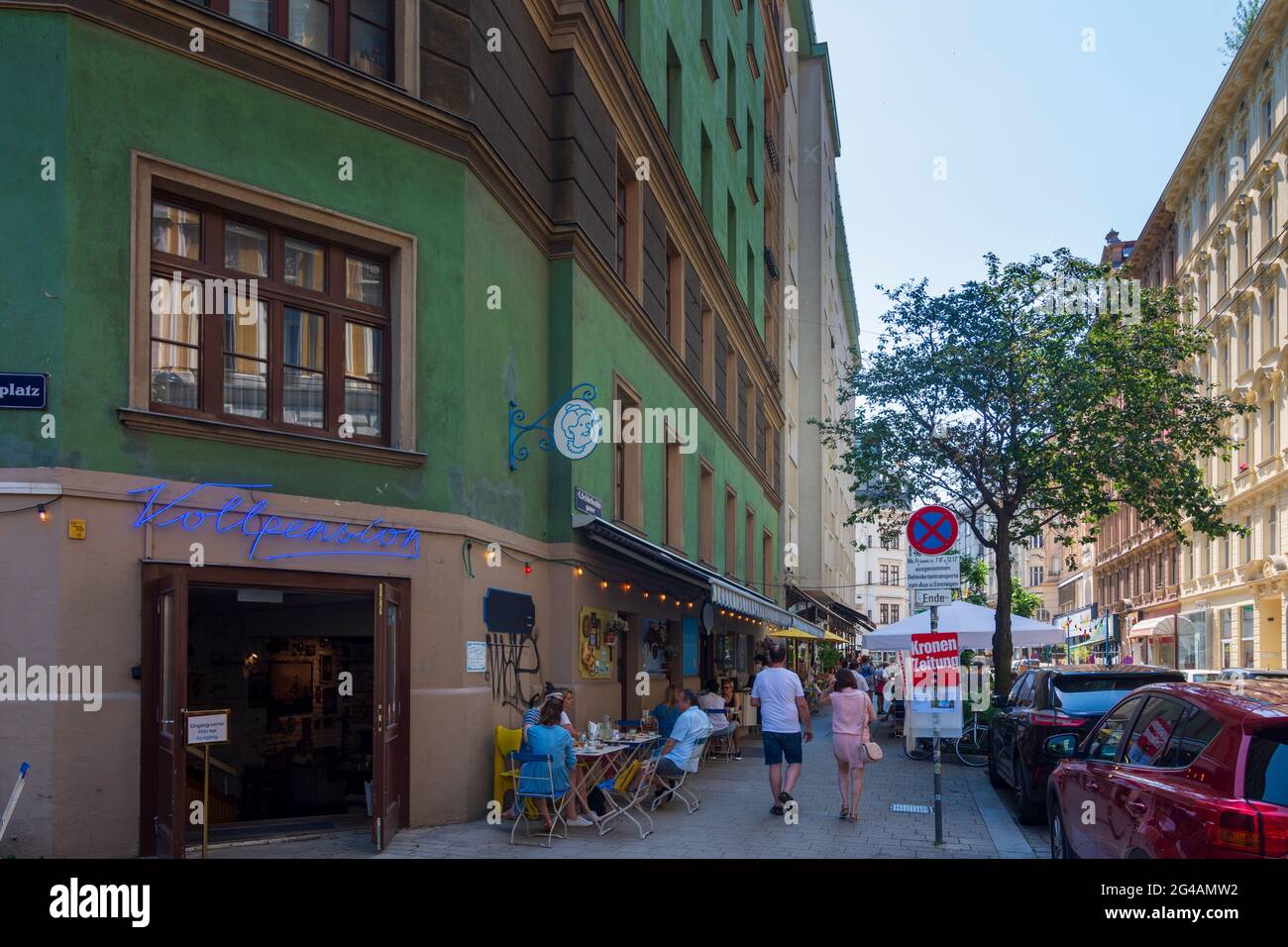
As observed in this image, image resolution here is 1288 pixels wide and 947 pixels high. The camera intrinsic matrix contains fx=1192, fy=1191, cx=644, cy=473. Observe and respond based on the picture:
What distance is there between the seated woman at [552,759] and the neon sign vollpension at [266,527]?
1984 mm

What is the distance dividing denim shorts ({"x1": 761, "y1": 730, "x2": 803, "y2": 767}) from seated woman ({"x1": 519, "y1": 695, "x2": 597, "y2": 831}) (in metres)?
2.57

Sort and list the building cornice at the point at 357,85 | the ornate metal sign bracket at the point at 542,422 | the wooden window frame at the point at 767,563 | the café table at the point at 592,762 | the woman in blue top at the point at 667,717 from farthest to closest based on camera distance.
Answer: the wooden window frame at the point at 767,563 → the woman in blue top at the point at 667,717 → the ornate metal sign bracket at the point at 542,422 → the café table at the point at 592,762 → the building cornice at the point at 357,85

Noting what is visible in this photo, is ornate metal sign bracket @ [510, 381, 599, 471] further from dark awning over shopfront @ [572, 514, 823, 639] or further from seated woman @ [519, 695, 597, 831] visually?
seated woman @ [519, 695, 597, 831]

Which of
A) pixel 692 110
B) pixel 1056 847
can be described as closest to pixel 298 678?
pixel 1056 847

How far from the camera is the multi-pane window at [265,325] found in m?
10.1

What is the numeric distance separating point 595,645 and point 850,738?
4121 millimetres

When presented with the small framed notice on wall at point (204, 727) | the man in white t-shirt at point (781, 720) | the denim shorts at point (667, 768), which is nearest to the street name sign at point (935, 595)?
the man in white t-shirt at point (781, 720)

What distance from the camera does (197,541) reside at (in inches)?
388

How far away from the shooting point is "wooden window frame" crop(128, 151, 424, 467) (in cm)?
972

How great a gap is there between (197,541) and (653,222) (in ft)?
38.7

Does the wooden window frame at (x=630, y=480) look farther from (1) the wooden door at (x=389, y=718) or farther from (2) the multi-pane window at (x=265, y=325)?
(1) the wooden door at (x=389, y=718)
